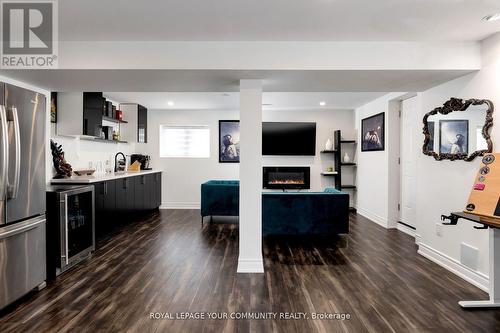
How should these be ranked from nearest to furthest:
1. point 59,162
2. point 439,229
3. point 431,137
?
point 439,229 < point 431,137 < point 59,162

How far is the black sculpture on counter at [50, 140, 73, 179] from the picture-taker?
414cm

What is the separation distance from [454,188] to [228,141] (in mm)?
4946

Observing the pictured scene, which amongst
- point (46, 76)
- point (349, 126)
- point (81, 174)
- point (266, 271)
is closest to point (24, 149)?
point (46, 76)

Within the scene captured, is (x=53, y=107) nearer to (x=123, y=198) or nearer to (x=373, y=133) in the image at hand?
(x=123, y=198)

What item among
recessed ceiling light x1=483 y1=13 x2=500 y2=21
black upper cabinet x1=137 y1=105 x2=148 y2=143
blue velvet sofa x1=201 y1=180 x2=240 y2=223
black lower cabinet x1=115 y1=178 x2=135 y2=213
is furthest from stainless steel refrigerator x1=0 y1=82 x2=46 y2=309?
recessed ceiling light x1=483 y1=13 x2=500 y2=21

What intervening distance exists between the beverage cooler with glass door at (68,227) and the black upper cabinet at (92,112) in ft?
4.42

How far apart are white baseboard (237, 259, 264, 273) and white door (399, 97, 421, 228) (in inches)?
125

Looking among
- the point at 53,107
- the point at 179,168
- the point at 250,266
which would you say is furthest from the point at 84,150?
the point at 250,266

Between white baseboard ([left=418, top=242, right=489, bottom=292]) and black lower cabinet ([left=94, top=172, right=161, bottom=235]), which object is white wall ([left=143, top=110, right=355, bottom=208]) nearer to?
black lower cabinet ([left=94, top=172, right=161, bottom=235])

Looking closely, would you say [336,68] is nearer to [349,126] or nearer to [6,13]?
[6,13]

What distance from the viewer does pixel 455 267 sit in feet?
10.7

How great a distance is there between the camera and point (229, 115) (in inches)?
283

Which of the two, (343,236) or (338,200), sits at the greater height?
(338,200)

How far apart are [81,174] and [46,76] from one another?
188 cm
